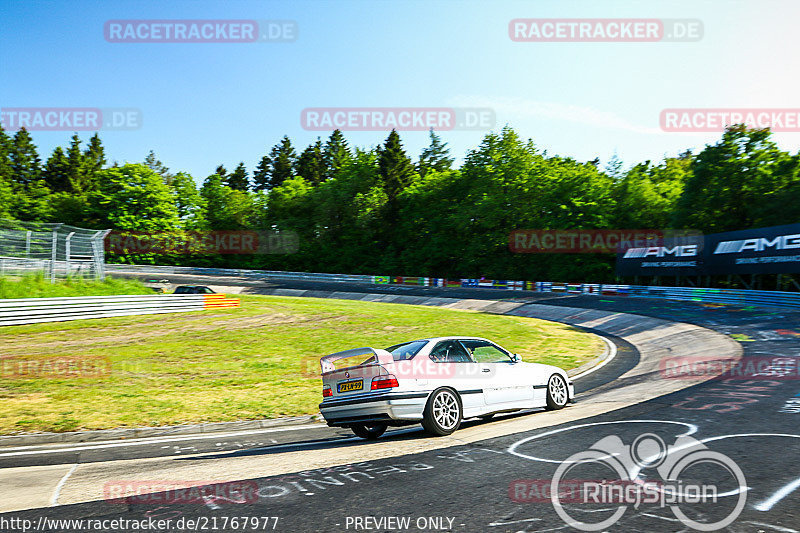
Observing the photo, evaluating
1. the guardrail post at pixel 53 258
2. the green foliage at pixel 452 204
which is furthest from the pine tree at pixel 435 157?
the guardrail post at pixel 53 258

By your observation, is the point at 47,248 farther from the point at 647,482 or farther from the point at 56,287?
the point at 647,482

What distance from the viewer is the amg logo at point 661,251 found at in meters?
33.6

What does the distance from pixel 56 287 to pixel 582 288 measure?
108ft

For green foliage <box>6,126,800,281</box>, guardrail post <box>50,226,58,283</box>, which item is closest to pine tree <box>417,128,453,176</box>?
green foliage <box>6,126,800,281</box>

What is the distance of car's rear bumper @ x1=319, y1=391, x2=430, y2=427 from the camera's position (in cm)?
809

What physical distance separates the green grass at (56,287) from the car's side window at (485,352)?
19.9 meters

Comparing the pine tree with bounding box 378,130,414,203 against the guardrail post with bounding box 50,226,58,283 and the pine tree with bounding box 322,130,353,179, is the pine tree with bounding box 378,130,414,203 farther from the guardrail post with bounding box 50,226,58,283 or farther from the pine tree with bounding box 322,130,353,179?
the guardrail post with bounding box 50,226,58,283

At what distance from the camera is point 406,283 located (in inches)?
2138

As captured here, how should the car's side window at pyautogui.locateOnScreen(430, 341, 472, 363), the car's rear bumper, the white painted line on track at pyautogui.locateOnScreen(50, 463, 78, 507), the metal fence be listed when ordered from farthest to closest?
the metal fence → the car's side window at pyautogui.locateOnScreen(430, 341, 472, 363) → the car's rear bumper → the white painted line on track at pyautogui.locateOnScreen(50, 463, 78, 507)

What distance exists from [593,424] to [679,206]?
4917cm

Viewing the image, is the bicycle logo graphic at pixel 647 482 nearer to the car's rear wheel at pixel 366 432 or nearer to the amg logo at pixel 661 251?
the car's rear wheel at pixel 366 432

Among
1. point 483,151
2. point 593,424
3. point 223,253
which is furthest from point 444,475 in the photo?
point 223,253

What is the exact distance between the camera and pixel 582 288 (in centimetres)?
4119

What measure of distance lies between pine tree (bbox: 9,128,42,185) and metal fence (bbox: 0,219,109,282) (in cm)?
9718
